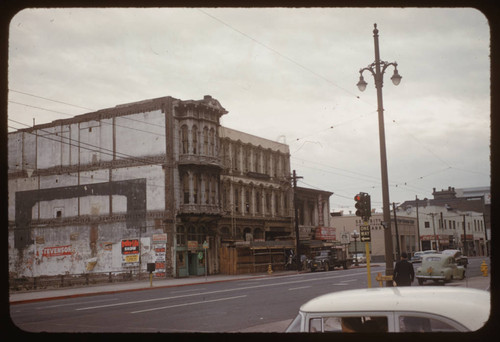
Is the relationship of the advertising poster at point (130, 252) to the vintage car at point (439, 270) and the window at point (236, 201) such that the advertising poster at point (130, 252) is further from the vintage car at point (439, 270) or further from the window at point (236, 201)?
the vintage car at point (439, 270)

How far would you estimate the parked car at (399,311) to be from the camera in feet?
12.2

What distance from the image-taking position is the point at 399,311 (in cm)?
396

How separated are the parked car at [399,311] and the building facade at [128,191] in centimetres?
3887

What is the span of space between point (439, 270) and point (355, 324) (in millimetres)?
27060

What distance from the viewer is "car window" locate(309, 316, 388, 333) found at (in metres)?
4.00

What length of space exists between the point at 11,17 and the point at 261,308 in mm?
15711

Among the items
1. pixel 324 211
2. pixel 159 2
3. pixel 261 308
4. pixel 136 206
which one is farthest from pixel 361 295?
pixel 324 211

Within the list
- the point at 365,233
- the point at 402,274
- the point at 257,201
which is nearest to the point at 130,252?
the point at 257,201

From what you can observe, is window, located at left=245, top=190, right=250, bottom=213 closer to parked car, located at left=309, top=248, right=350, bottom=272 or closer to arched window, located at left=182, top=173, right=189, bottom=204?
parked car, located at left=309, top=248, right=350, bottom=272

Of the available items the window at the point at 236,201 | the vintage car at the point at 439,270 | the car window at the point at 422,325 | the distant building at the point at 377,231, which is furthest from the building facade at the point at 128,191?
the car window at the point at 422,325

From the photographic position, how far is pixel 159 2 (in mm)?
2893

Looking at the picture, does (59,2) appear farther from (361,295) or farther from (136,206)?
(136,206)

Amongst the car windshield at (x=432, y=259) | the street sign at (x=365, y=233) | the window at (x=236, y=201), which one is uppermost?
the window at (x=236, y=201)

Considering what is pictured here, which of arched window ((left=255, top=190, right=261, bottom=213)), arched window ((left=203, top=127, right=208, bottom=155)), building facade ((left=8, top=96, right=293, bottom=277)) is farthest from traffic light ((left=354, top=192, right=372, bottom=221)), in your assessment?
arched window ((left=255, top=190, right=261, bottom=213))
